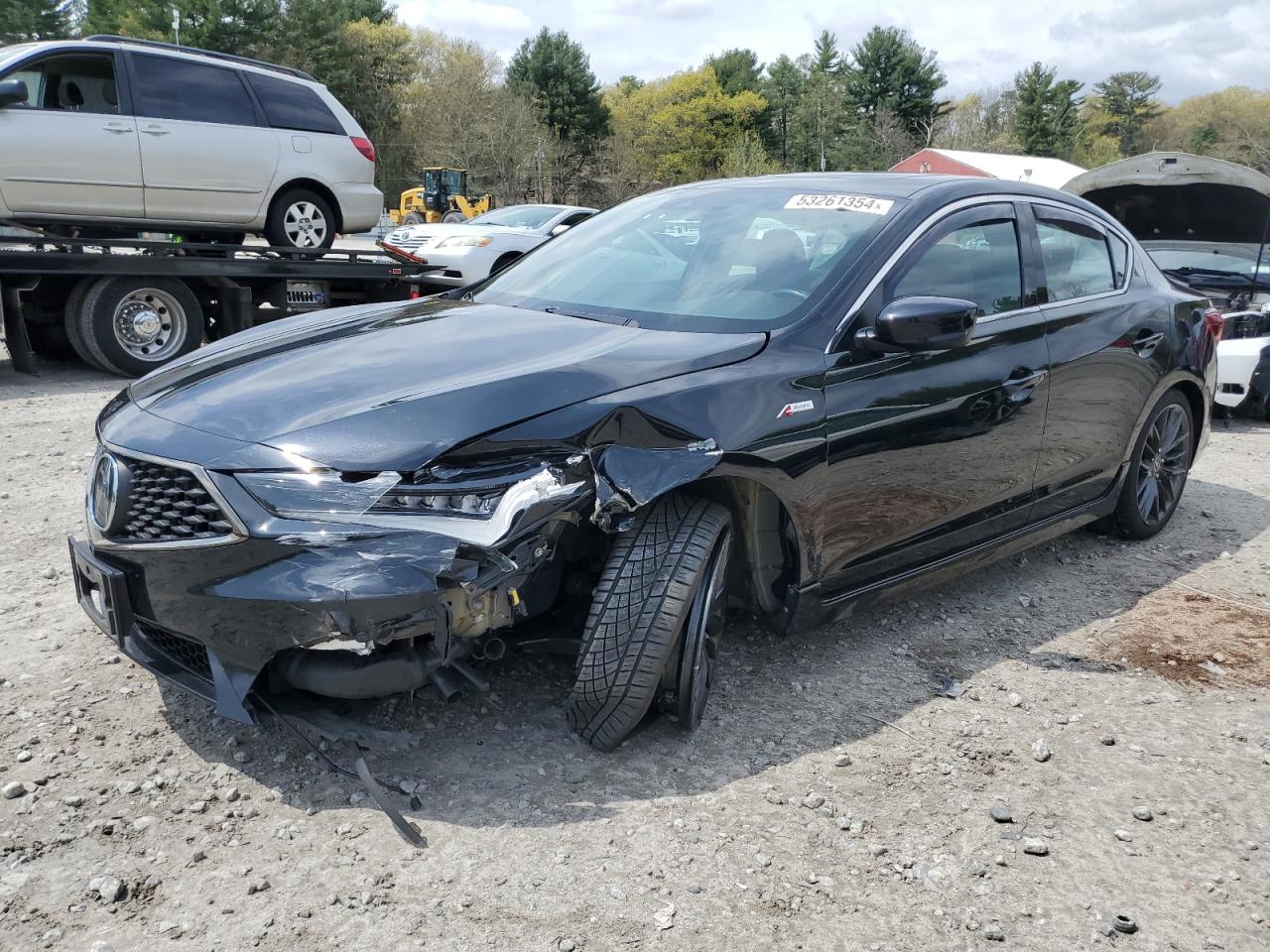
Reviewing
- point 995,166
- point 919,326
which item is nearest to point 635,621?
point 919,326

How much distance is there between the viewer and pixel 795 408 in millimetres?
3043

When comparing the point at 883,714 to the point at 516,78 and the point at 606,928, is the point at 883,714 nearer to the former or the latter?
the point at 606,928

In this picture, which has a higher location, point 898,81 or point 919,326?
point 898,81

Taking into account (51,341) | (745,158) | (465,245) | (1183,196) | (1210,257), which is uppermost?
(745,158)

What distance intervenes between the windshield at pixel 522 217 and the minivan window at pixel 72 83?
514 centimetres

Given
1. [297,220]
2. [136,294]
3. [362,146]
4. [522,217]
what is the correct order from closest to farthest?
[136,294] < [297,220] < [362,146] < [522,217]

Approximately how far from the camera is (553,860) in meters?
2.43

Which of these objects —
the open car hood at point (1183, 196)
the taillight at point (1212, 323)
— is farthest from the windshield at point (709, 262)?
the open car hood at point (1183, 196)

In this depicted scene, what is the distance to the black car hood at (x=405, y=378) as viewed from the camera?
8.24 feet

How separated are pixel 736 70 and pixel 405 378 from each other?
82803 mm

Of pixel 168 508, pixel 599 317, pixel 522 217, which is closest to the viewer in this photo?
pixel 168 508

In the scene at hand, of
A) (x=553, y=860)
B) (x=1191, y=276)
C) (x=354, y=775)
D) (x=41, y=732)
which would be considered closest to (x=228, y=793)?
(x=354, y=775)

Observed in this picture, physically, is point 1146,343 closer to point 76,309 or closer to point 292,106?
point 76,309

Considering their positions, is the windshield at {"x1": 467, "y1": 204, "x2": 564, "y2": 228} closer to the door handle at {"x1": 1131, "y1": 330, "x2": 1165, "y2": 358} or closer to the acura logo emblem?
the door handle at {"x1": 1131, "y1": 330, "x2": 1165, "y2": 358}
